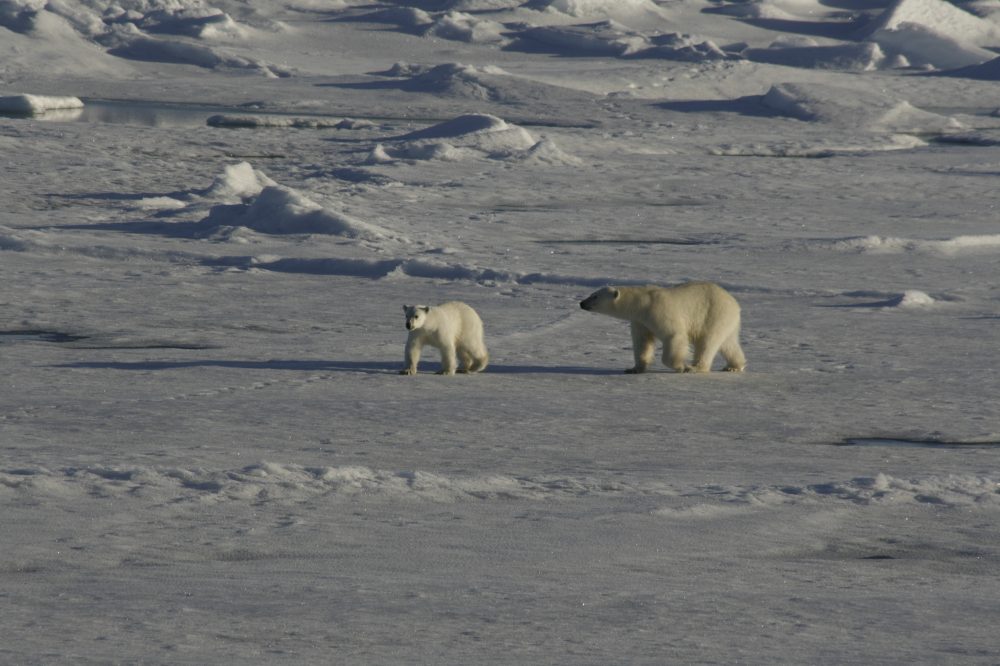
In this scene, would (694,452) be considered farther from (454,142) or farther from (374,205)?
(454,142)

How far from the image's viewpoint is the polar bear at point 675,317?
6.29m

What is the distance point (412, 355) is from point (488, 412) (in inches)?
32.1

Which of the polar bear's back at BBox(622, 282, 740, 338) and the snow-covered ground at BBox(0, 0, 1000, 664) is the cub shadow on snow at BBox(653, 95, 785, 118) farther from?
the polar bear's back at BBox(622, 282, 740, 338)

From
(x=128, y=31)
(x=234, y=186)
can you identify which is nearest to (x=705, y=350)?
(x=234, y=186)

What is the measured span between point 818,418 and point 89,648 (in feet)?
11.8

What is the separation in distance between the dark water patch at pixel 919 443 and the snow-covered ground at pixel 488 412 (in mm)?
20

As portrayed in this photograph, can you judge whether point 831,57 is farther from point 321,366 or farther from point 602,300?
point 321,366

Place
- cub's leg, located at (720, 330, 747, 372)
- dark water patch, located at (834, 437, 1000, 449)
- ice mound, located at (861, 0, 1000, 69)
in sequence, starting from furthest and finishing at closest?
ice mound, located at (861, 0, 1000, 69)
cub's leg, located at (720, 330, 747, 372)
dark water patch, located at (834, 437, 1000, 449)

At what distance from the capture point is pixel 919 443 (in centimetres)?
535

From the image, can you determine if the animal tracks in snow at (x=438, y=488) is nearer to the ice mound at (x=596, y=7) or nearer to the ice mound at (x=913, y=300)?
the ice mound at (x=913, y=300)

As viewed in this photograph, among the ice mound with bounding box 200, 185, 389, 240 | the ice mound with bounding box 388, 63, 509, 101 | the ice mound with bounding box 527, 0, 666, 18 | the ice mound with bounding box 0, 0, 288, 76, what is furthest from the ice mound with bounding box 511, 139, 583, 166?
the ice mound with bounding box 527, 0, 666, 18

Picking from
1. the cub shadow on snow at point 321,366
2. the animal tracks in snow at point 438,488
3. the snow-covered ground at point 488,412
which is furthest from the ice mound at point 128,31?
the animal tracks in snow at point 438,488

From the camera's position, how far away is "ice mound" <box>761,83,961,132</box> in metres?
23.5

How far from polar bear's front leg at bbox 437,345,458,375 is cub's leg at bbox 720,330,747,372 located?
1246 millimetres
